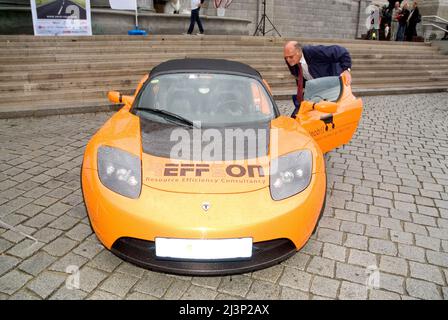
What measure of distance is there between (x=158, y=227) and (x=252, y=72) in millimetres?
2239

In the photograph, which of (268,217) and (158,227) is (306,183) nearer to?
(268,217)

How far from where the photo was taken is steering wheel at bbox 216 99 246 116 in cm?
342

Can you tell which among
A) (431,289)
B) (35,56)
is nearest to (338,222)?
(431,289)

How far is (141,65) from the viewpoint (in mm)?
9422

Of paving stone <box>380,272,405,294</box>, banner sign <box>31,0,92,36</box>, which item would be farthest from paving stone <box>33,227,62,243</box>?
banner sign <box>31,0,92,36</box>

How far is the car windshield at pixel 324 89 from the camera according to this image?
4449 mm

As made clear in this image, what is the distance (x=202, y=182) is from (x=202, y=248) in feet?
1.50

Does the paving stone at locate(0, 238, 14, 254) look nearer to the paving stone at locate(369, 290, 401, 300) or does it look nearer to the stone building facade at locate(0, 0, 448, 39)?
the paving stone at locate(369, 290, 401, 300)

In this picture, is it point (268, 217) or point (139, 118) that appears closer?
point (268, 217)

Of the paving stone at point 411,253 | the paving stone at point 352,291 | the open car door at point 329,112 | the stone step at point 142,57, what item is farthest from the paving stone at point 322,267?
the stone step at point 142,57

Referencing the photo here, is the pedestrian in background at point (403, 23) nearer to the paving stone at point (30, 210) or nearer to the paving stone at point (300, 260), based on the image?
the paving stone at point (300, 260)

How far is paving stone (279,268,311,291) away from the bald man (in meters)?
2.61

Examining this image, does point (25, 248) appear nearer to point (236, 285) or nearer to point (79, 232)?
point (79, 232)

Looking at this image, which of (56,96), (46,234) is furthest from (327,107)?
(56,96)
